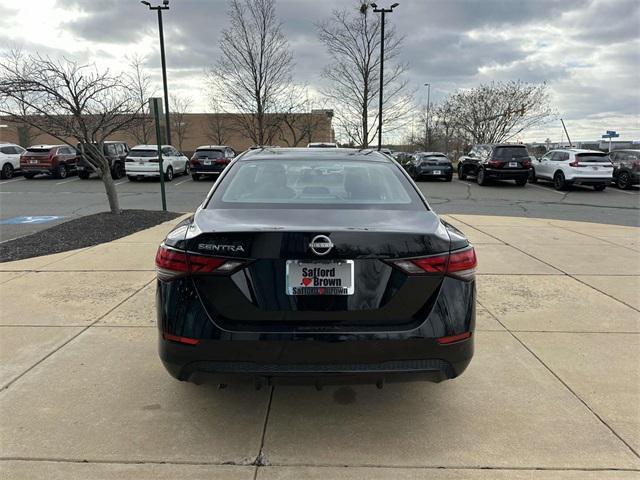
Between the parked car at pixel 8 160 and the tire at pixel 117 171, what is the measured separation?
17.4ft

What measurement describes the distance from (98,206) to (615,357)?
46.7 ft

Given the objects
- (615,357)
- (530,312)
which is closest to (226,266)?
(615,357)

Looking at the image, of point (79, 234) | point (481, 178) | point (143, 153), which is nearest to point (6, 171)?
point (143, 153)

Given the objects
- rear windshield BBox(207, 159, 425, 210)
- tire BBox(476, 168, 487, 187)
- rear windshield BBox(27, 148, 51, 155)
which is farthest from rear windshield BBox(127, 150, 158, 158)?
rear windshield BBox(207, 159, 425, 210)

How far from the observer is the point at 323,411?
3014mm

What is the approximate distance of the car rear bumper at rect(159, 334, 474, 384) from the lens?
7.77ft

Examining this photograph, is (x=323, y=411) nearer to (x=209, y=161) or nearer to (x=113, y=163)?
(x=209, y=161)

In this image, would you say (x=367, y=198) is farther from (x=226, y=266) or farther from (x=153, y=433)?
(x=153, y=433)

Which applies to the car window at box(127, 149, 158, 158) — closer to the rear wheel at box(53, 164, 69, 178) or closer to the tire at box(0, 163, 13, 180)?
the rear wheel at box(53, 164, 69, 178)

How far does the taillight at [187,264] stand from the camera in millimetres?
2369

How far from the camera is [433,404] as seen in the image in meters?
3.10

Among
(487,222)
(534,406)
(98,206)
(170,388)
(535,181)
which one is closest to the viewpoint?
(534,406)

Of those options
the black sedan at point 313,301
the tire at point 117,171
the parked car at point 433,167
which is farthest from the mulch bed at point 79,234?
the parked car at point 433,167

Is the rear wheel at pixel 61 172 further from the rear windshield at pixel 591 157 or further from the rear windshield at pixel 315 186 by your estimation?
the rear windshield at pixel 591 157
